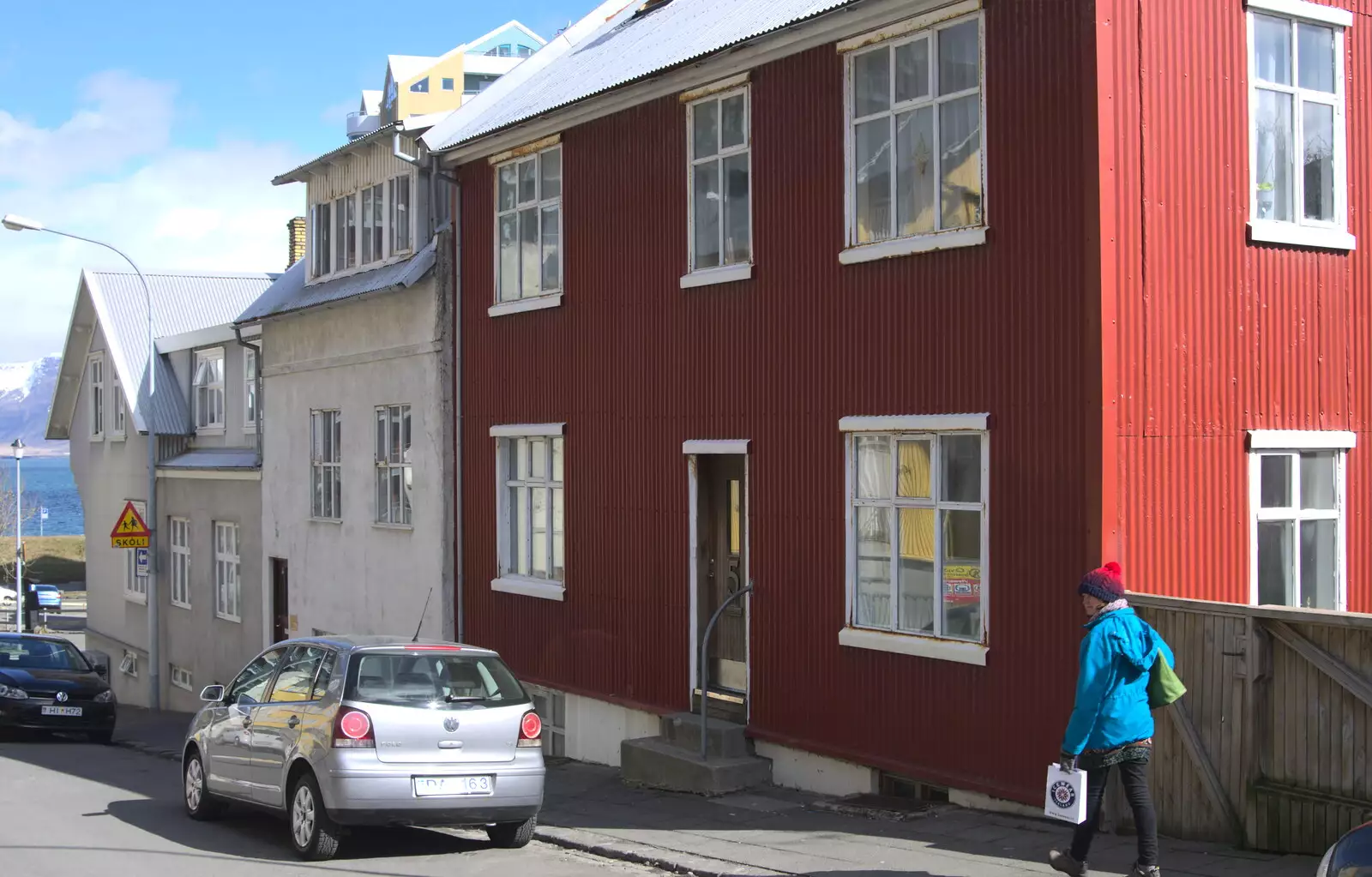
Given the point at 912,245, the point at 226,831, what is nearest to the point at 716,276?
the point at 912,245

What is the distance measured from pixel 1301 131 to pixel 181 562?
22253 mm

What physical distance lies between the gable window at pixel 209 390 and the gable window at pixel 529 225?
11.3m

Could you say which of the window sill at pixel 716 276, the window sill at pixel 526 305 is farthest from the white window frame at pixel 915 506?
the window sill at pixel 526 305

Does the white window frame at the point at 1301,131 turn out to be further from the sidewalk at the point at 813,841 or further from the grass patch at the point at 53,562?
the grass patch at the point at 53,562

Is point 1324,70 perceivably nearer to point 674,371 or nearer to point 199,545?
point 674,371

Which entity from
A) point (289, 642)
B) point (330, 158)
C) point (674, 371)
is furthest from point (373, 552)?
point (289, 642)

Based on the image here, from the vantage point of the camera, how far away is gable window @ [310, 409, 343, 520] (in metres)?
21.5

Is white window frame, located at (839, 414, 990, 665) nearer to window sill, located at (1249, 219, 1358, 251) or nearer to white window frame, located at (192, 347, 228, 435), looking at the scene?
window sill, located at (1249, 219, 1358, 251)

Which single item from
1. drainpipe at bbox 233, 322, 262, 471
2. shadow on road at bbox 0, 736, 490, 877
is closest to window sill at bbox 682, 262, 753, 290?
shadow on road at bbox 0, 736, 490, 877

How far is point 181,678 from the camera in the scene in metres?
28.6

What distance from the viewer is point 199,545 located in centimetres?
2689

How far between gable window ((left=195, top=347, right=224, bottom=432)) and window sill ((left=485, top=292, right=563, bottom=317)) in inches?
446

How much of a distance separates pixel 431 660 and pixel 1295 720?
5602 millimetres

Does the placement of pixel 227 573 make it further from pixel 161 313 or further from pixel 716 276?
pixel 716 276
